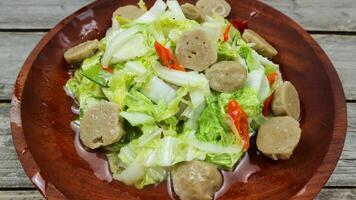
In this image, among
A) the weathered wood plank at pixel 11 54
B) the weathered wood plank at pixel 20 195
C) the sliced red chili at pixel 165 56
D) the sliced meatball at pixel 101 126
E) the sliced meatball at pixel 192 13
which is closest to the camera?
the sliced meatball at pixel 101 126

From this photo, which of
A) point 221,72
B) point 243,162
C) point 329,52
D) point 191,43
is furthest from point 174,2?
point 329,52

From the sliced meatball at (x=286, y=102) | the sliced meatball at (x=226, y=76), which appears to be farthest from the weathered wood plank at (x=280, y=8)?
the sliced meatball at (x=226, y=76)

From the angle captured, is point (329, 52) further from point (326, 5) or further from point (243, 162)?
point (243, 162)

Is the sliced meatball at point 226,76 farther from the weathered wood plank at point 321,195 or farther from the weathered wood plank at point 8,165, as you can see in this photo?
the weathered wood plank at point 8,165

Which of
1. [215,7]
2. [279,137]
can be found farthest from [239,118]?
[215,7]

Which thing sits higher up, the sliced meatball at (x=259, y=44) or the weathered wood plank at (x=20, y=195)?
the sliced meatball at (x=259, y=44)

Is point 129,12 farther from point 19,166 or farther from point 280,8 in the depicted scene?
point 280,8

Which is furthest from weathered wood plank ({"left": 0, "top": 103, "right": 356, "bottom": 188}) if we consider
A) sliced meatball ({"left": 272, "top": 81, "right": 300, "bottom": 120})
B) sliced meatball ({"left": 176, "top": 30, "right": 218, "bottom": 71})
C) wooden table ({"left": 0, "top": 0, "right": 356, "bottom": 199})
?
sliced meatball ({"left": 176, "top": 30, "right": 218, "bottom": 71})

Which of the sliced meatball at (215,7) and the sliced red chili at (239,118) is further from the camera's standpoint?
the sliced meatball at (215,7)
